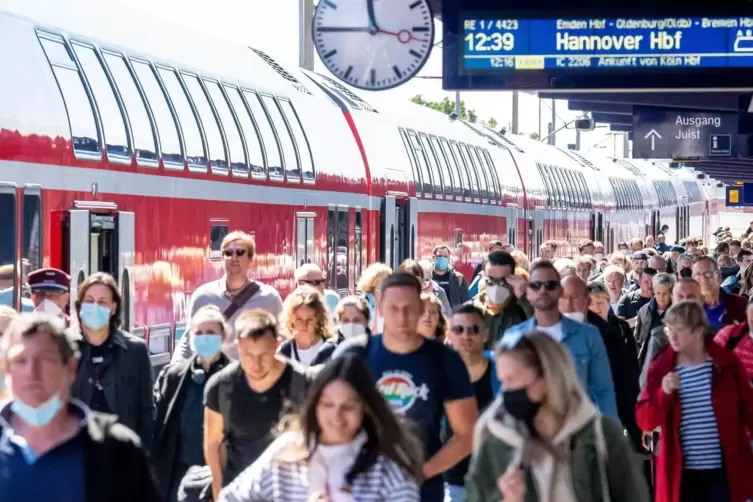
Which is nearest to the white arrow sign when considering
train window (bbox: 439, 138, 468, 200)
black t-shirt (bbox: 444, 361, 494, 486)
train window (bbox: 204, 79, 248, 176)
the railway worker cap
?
train window (bbox: 439, 138, 468, 200)

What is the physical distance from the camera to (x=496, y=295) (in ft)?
38.7

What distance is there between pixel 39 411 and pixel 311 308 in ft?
16.1

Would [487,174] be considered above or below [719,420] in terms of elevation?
above

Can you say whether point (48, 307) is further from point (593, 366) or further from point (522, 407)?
point (522, 407)

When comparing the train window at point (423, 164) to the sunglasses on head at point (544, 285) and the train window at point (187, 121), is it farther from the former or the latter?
the sunglasses on head at point (544, 285)

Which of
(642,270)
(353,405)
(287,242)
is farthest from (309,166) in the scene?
(353,405)

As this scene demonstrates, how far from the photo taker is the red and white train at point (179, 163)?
11453 mm

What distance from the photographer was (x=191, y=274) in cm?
1487

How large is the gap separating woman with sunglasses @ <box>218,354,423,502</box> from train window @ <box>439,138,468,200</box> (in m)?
23.2

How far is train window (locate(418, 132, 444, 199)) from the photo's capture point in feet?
89.5

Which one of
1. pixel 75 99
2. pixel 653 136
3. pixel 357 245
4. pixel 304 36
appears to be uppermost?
pixel 304 36

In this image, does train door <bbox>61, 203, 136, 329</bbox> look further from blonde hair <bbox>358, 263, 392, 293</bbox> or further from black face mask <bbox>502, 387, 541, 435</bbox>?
black face mask <bbox>502, 387, 541, 435</bbox>

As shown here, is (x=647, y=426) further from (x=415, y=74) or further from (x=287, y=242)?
(x=287, y=242)

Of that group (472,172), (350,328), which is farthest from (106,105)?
(472,172)
